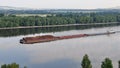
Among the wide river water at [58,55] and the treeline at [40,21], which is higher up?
the wide river water at [58,55]

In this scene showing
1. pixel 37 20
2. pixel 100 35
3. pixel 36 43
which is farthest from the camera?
pixel 37 20

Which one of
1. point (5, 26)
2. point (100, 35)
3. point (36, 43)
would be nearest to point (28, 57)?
point (36, 43)

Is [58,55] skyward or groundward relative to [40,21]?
skyward

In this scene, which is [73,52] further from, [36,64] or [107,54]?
[36,64]

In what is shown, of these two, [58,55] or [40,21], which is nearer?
[58,55]

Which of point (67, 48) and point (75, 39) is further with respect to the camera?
point (75, 39)

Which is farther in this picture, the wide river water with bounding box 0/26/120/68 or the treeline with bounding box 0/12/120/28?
the treeline with bounding box 0/12/120/28

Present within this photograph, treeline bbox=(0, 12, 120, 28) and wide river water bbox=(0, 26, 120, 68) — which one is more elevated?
wide river water bbox=(0, 26, 120, 68)

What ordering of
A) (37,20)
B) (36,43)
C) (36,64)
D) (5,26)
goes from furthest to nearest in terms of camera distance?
(37,20) → (5,26) → (36,43) → (36,64)

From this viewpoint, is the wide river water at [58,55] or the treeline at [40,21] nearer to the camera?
the wide river water at [58,55]

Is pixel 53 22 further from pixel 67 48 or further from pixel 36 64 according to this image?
pixel 36 64
